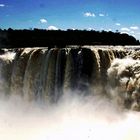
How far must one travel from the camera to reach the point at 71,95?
18.2 metres

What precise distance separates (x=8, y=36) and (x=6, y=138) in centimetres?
2348

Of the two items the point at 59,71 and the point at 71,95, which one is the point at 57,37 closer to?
the point at 59,71

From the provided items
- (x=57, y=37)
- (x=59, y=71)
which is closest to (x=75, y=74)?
(x=59, y=71)

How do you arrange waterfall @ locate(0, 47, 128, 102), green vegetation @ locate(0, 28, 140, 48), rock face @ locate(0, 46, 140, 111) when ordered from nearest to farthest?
1. rock face @ locate(0, 46, 140, 111)
2. waterfall @ locate(0, 47, 128, 102)
3. green vegetation @ locate(0, 28, 140, 48)

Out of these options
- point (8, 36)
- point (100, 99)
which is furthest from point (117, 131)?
point (8, 36)

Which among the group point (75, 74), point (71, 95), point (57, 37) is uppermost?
point (57, 37)

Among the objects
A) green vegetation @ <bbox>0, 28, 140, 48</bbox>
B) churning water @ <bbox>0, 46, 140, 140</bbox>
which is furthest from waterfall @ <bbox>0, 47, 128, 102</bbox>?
green vegetation @ <bbox>0, 28, 140, 48</bbox>

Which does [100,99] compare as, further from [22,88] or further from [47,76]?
[22,88]

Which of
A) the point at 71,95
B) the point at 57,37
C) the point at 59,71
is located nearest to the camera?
the point at 71,95

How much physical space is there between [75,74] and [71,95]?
3.58ft

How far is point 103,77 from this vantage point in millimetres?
17656

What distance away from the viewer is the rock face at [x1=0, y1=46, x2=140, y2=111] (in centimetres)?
1608

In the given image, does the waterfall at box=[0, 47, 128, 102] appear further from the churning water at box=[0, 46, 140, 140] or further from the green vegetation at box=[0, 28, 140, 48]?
the green vegetation at box=[0, 28, 140, 48]

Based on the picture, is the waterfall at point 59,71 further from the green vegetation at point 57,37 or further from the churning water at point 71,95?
the green vegetation at point 57,37
